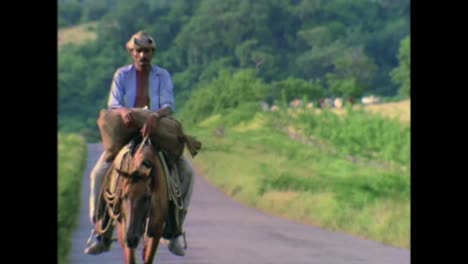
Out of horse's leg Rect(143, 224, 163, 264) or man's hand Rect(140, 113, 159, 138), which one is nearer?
man's hand Rect(140, 113, 159, 138)

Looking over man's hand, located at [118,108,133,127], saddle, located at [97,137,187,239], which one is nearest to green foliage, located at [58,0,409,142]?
saddle, located at [97,137,187,239]

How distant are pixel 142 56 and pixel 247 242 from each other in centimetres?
432

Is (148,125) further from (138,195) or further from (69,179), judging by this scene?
(69,179)

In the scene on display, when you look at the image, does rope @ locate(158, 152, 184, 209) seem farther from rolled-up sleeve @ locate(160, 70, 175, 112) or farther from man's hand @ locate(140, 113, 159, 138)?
rolled-up sleeve @ locate(160, 70, 175, 112)

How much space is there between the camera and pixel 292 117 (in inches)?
723

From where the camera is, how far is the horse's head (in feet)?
33.0

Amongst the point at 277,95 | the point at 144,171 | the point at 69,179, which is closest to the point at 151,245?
the point at 144,171

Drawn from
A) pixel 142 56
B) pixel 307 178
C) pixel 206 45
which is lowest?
pixel 307 178

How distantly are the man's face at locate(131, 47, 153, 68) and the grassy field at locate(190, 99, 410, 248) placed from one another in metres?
5.23

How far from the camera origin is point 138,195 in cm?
1008

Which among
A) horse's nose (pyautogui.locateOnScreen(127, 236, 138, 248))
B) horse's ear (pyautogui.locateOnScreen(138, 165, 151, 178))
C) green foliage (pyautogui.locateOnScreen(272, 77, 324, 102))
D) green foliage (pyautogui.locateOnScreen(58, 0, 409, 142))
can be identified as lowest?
horse's nose (pyautogui.locateOnScreen(127, 236, 138, 248))

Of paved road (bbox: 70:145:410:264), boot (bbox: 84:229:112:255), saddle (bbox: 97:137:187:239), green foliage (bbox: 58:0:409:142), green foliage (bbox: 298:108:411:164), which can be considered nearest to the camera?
saddle (bbox: 97:137:187:239)
